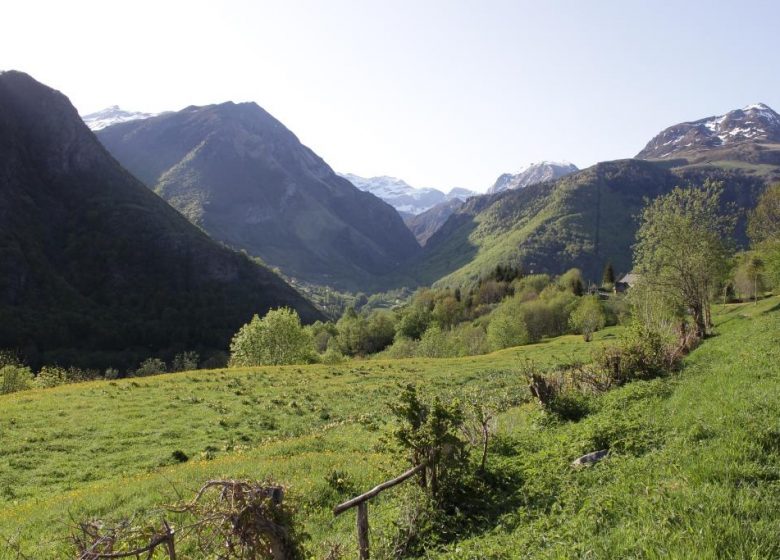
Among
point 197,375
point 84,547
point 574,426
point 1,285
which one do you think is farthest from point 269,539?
point 1,285

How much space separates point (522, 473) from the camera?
12.0 meters

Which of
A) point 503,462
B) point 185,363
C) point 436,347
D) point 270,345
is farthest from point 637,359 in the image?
point 185,363

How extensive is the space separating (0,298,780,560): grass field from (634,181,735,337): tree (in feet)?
73.2

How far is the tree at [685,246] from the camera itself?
152 ft

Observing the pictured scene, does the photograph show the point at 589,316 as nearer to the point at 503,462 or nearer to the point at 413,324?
the point at 413,324

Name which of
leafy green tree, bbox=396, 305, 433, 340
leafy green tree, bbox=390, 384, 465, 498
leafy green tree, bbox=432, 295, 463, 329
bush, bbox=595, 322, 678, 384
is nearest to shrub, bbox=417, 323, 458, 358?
leafy green tree, bbox=396, 305, 433, 340

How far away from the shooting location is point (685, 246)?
46.9 meters

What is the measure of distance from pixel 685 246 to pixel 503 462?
43326 millimetres

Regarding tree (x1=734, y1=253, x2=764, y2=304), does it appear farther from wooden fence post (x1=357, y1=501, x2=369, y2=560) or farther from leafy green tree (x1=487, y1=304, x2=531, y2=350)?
wooden fence post (x1=357, y1=501, x2=369, y2=560)

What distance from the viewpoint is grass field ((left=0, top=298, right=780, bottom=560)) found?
722 cm

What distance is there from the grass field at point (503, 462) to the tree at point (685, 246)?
2232 cm

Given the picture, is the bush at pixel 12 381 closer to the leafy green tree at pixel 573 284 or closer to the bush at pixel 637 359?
the bush at pixel 637 359

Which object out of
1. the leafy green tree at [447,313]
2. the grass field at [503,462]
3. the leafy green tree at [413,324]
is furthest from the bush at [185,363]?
the leafy green tree at [447,313]

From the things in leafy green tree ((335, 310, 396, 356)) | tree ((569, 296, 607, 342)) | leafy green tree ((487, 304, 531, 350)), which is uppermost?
tree ((569, 296, 607, 342))
